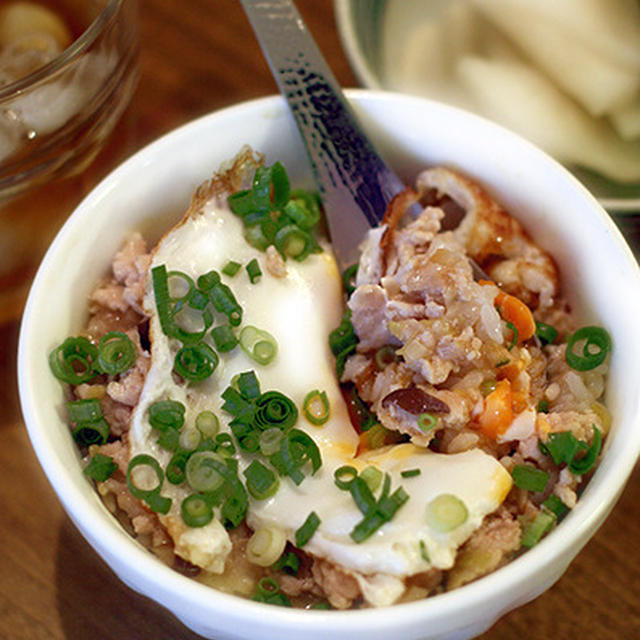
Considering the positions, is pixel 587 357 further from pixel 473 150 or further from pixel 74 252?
pixel 74 252

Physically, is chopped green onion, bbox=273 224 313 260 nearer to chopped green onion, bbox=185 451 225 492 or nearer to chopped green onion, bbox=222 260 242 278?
chopped green onion, bbox=222 260 242 278

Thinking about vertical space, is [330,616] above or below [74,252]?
below

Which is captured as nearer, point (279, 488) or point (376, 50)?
point (279, 488)

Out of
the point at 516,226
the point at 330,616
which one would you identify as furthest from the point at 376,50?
the point at 330,616

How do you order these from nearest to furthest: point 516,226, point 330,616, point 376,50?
1. point 330,616
2. point 516,226
3. point 376,50

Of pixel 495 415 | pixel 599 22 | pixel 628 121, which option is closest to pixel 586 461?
pixel 495 415

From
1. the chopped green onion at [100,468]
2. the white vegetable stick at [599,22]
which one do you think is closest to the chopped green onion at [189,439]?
the chopped green onion at [100,468]

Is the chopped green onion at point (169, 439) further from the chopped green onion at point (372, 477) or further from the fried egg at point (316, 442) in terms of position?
the chopped green onion at point (372, 477)
